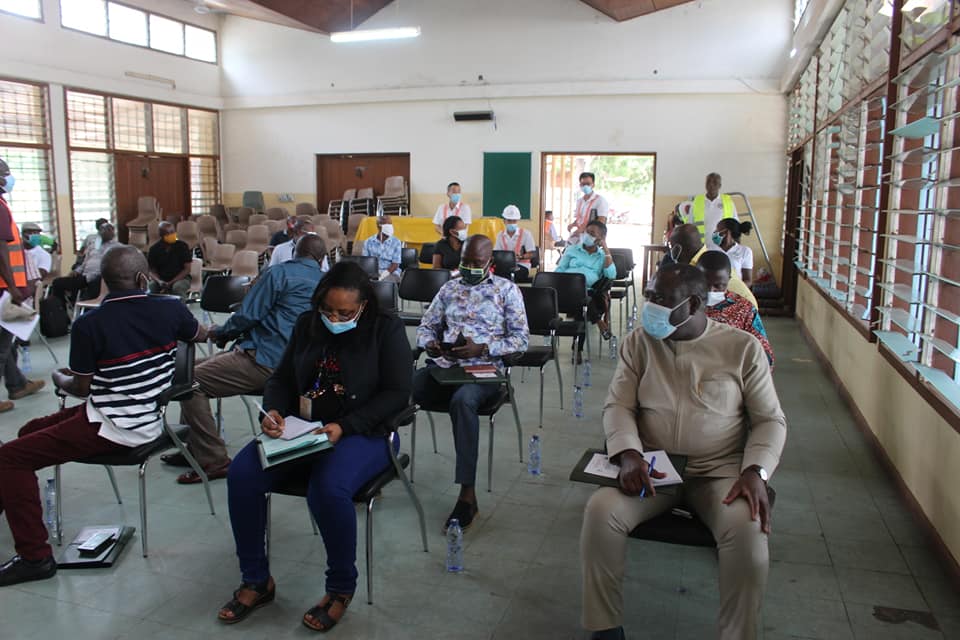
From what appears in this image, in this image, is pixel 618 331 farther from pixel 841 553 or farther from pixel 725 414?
pixel 725 414

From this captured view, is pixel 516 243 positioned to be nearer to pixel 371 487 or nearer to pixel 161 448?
pixel 161 448

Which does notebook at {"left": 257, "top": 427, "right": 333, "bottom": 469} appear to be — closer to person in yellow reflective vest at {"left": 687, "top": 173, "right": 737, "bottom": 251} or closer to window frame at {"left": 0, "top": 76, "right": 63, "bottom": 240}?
person in yellow reflective vest at {"left": 687, "top": 173, "right": 737, "bottom": 251}

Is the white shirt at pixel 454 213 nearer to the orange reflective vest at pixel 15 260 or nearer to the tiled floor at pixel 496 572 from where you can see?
the orange reflective vest at pixel 15 260

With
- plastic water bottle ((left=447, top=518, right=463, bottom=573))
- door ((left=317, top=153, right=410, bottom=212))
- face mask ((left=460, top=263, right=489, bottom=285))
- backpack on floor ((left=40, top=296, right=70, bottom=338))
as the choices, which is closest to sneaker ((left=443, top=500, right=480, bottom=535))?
plastic water bottle ((left=447, top=518, right=463, bottom=573))

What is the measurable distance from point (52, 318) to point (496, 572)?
6436 millimetres

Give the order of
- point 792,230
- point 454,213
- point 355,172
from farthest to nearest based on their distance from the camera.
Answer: point 355,172 → point 454,213 → point 792,230

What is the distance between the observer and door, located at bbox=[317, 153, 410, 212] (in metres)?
15.5

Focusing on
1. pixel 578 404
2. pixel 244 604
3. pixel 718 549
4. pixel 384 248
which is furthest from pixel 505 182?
pixel 718 549

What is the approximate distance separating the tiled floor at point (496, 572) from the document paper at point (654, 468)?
609 mm

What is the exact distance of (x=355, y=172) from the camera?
15.9 metres

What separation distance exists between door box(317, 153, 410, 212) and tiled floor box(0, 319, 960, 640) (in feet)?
38.8

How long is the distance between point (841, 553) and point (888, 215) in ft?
7.59

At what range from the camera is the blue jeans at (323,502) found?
107 inches

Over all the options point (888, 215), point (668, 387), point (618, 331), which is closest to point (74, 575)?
point (668, 387)
